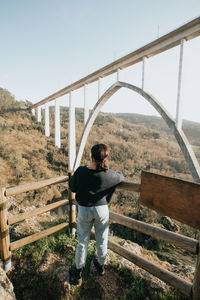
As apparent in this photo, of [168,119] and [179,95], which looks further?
[168,119]

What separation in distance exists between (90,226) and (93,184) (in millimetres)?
624

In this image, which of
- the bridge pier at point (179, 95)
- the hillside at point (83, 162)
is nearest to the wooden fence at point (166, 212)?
the hillside at point (83, 162)

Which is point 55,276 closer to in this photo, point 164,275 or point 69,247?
point 69,247

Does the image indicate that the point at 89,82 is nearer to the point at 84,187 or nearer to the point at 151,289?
the point at 84,187

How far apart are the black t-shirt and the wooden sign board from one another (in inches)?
15.8

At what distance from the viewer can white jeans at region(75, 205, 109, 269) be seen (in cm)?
200

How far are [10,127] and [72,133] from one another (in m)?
8.48

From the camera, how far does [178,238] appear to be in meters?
1.89

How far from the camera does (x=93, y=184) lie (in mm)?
1929

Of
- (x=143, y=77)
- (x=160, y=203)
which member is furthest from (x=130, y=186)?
(x=143, y=77)

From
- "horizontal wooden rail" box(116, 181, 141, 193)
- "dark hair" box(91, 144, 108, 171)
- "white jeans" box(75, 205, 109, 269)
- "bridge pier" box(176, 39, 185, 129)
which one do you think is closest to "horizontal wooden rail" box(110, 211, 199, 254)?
"white jeans" box(75, 205, 109, 269)

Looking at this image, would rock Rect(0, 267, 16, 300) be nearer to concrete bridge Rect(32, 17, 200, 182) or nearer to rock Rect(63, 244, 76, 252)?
rock Rect(63, 244, 76, 252)

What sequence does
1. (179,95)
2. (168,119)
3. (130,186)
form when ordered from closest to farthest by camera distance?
(130,186) < (179,95) < (168,119)

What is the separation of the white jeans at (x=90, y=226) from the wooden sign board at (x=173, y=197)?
0.52 metres
